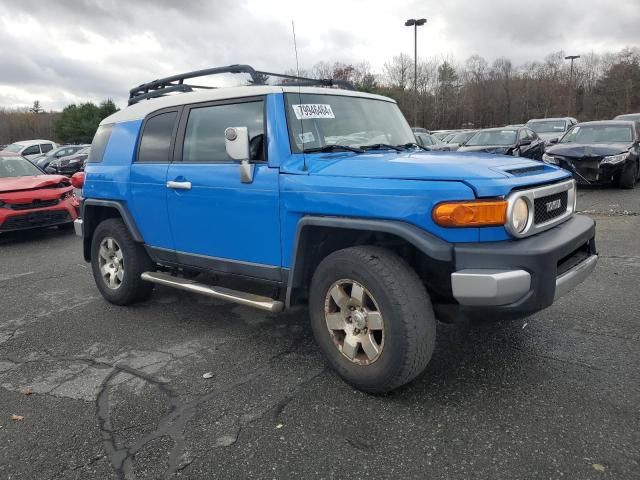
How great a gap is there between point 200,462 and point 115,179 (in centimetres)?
306

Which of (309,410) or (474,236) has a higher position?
(474,236)

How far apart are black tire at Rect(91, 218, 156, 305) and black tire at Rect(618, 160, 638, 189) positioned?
34.2 feet

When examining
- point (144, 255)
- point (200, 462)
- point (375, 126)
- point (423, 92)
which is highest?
point (423, 92)

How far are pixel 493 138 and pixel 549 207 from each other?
11.5m

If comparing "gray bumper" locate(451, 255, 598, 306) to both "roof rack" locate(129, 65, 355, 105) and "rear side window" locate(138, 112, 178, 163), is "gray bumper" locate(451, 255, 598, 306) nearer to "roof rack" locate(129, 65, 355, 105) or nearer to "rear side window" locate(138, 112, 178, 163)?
"roof rack" locate(129, 65, 355, 105)

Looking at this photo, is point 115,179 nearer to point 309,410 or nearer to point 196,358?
point 196,358

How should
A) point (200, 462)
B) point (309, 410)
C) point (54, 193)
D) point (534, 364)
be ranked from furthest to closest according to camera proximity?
point (54, 193), point (534, 364), point (309, 410), point (200, 462)

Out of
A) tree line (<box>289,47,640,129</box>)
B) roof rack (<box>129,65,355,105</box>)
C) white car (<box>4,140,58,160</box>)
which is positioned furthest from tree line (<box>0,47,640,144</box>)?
roof rack (<box>129,65,355,105</box>)

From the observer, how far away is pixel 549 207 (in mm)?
3057

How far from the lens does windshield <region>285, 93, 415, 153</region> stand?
350cm

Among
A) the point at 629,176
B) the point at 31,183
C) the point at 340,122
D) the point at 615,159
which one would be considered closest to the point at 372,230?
the point at 340,122

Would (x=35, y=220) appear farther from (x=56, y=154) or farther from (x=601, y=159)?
(x=56, y=154)

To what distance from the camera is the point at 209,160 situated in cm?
385

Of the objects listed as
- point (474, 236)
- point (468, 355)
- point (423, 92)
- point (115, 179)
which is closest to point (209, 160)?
point (115, 179)
